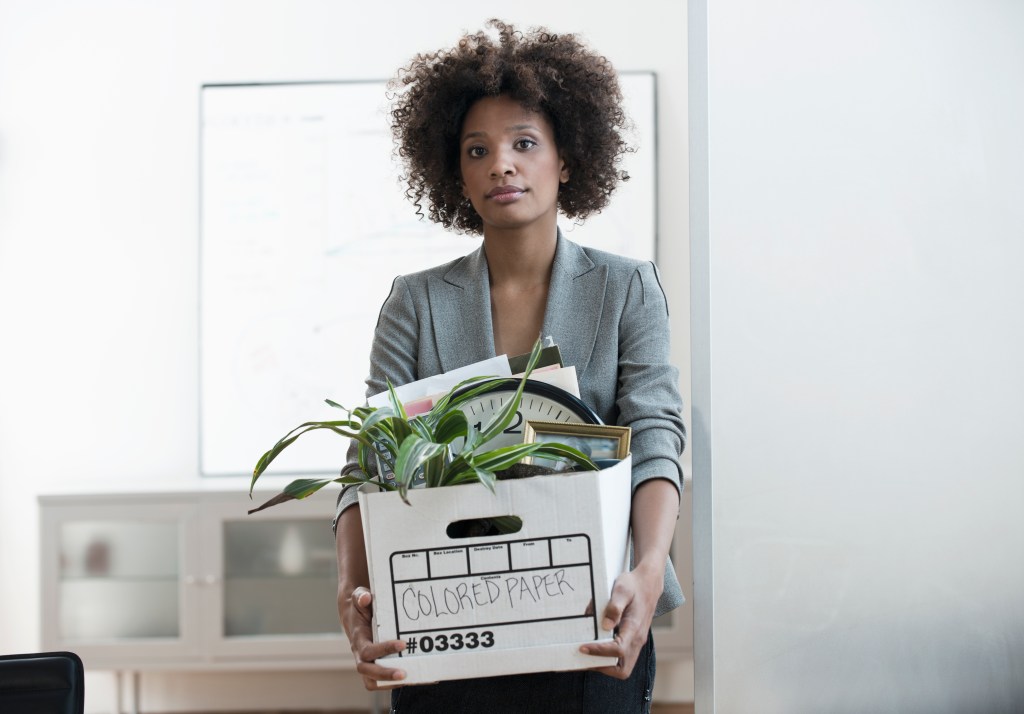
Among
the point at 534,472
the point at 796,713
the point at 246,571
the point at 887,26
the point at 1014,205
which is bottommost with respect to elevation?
the point at 246,571

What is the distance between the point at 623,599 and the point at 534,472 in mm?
147

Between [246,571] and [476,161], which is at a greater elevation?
[476,161]

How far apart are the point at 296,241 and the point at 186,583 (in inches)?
44.9

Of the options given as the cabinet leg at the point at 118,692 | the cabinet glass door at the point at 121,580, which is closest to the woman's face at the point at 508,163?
the cabinet glass door at the point at 121,580

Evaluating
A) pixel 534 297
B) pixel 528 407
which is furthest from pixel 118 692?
pixel 528 407

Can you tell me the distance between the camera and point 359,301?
321 centimetres

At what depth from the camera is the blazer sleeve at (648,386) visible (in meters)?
1.09

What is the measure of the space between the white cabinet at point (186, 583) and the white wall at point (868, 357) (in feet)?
6.71

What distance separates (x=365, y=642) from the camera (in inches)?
38.5

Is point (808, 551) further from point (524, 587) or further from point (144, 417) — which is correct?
point (144, 417)

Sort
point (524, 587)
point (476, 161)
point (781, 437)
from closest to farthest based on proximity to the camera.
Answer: point (524, 587), point (781, 437), point (476, 161)

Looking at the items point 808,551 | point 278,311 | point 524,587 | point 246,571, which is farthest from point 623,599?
point 278,311

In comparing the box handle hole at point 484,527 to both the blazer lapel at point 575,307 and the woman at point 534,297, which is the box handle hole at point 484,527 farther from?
the blazer lapel at point 575,307

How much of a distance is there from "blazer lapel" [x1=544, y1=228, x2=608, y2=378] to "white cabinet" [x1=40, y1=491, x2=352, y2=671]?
6.08 ft
